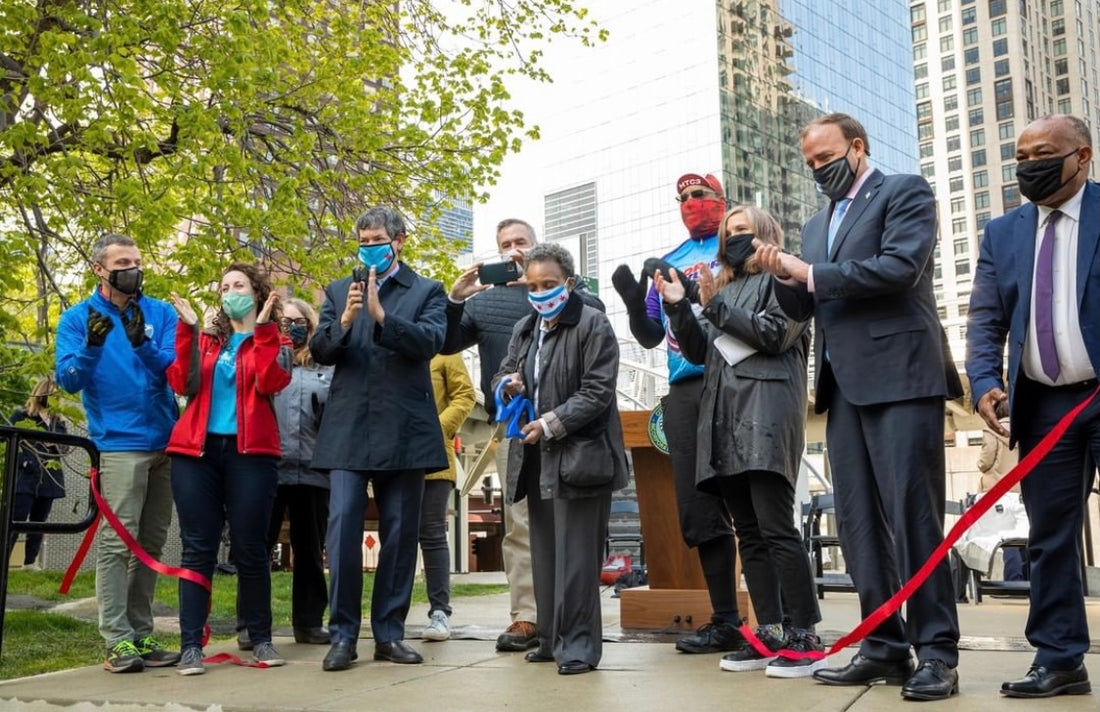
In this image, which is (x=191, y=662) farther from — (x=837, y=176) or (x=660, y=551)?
(x=837, y=176)

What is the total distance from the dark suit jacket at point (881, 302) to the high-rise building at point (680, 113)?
87.6 meters

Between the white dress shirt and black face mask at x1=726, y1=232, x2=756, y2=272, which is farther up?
black face mask at x1=726, y1=232, x2=756, y2=272

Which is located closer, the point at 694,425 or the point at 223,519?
the point at 694,425

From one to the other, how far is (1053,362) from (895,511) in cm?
77

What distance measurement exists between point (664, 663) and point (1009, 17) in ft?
473

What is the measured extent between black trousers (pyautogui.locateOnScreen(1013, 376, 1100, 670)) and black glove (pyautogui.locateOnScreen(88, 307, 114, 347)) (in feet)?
13.4

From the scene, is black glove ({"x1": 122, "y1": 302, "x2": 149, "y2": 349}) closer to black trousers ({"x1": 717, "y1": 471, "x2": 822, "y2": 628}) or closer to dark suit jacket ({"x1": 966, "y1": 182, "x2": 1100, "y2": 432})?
black trousers ({"x1": 717, "y1": 471, "x2": 822, "y2": 628})

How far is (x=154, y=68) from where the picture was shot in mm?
10539

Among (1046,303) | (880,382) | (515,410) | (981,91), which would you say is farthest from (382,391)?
(981,91)

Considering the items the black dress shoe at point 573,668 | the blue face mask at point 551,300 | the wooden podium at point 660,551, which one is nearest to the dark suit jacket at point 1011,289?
the blue face mask at point 551,300

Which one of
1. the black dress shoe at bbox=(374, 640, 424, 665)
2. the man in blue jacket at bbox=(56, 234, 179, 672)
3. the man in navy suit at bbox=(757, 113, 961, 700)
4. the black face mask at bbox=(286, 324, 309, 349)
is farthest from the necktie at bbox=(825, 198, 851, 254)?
the man in blue jacket at bbox=(56, 234, 179, 672)

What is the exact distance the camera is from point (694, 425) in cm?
527

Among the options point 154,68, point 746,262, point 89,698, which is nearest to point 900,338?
point 746,262

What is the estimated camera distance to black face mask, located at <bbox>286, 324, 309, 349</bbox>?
613cm
